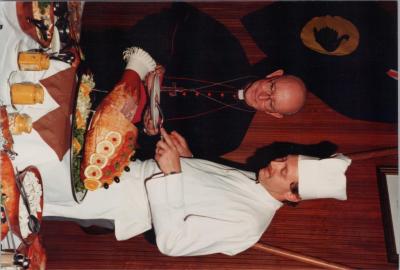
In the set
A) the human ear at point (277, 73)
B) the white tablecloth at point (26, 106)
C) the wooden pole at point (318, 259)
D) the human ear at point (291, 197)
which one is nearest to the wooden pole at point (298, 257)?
the wooden pole at point (318, 259)

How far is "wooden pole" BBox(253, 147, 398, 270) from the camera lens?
1833 millimetres

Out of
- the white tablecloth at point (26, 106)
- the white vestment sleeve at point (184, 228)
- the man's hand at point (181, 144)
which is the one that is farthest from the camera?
→ the man's hand at point (181, 144)

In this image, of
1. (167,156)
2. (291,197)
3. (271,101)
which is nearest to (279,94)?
(271,101)

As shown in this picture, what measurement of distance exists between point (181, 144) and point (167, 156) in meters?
0.09

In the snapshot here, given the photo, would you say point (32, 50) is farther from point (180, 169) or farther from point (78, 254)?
point (78, 254)

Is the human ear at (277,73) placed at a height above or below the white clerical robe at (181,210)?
above

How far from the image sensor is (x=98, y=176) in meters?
1.80

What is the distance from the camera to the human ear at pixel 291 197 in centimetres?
185

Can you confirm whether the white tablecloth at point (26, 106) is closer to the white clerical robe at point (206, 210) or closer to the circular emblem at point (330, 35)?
the white clerical robe at point (206, 210)

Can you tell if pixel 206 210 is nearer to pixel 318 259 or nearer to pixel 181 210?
pixel 181 210

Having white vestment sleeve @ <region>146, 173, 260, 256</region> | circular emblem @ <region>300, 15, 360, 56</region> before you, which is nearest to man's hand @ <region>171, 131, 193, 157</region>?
white vestment sleeve @ <region>146, 173, 260, 256</region>

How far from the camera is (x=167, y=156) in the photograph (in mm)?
1878

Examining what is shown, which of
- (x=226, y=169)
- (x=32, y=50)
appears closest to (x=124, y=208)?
(x=226, y=169)

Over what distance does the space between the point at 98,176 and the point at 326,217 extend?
3.37 feet
